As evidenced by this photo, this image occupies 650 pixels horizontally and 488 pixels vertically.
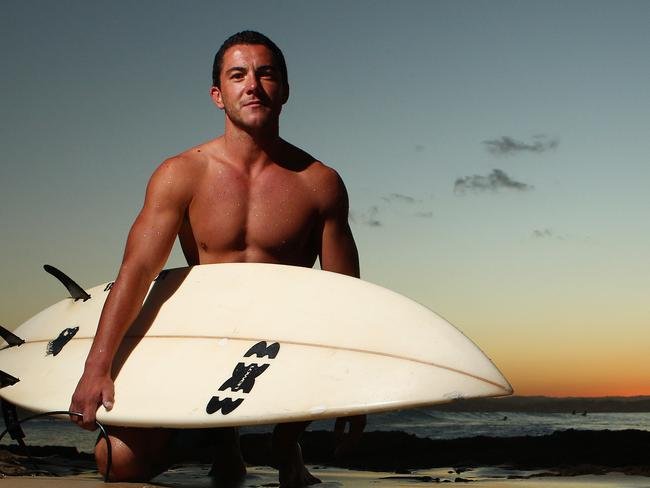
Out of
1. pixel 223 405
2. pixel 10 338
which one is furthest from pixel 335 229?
pixel 10 338

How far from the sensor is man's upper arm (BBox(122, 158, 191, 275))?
3367 mm

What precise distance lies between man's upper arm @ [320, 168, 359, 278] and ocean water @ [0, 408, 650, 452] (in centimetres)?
1005

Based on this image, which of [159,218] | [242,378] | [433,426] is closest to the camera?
[242,378]

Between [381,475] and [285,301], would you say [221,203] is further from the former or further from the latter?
[381,475]

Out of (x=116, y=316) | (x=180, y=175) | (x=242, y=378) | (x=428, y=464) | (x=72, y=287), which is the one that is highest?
(x=180, y=175)

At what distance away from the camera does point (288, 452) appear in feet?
12.4

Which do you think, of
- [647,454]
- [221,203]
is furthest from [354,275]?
[647,454]

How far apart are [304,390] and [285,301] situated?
52 cm

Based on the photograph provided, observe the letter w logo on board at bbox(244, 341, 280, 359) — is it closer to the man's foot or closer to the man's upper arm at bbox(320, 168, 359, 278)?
the man's upper arm at bbox(320, 168, 359, 278)

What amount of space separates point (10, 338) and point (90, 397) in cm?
139

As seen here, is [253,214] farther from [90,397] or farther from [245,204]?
[90,397]

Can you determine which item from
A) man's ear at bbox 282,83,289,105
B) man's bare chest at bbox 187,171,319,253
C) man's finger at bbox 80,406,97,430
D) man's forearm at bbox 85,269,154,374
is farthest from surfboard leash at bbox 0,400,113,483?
man's ear at bbox 282,83,289,105

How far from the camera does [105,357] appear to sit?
316cm

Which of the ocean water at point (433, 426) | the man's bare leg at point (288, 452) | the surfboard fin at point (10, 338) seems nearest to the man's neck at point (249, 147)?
the man's bare leg at point (288, 452)
